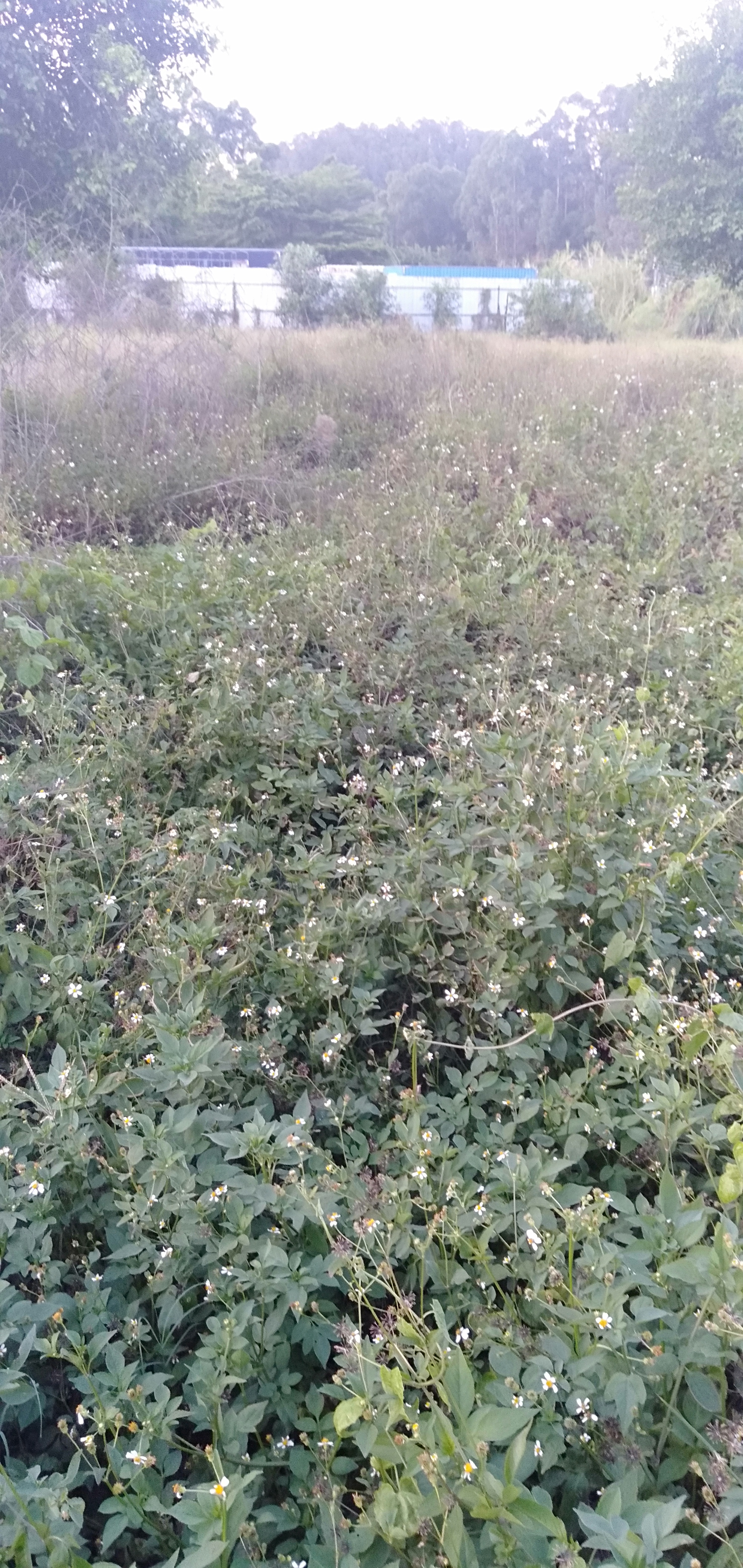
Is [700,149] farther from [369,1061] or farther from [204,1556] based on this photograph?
[204,1556]

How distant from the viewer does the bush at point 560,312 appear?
14.1m

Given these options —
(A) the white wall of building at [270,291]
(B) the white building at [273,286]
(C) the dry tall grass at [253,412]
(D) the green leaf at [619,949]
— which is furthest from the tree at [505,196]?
(D) the green leaf at [619,949]

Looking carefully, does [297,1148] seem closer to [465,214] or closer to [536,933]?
[536,933]

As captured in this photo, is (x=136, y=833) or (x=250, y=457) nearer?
(x=136, y=833)

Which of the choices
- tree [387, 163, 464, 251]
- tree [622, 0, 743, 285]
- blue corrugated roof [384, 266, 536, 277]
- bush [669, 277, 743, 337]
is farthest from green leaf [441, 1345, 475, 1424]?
tree [387, 163, 464, 251]

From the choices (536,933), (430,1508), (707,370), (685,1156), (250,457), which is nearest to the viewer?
(430,1508)

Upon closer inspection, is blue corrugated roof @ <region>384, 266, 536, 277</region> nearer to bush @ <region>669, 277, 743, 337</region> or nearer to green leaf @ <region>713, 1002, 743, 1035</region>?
bush @ <region>669, 277, 743, 337</region>

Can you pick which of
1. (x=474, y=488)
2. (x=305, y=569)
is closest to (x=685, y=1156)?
(x=305, y=569)

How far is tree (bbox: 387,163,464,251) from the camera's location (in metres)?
36.8

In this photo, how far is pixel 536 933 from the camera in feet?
6.47

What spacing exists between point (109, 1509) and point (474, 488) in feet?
17.0

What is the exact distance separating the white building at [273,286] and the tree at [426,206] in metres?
17.3

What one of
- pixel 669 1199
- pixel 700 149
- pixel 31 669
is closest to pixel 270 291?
pixel 700 149

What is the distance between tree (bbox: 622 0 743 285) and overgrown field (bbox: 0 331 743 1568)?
15518 millimetres
